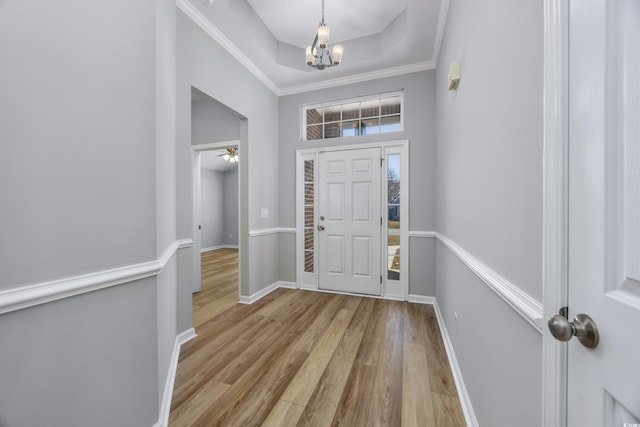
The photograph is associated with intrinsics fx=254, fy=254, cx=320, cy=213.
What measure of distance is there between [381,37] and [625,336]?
3.47 meters

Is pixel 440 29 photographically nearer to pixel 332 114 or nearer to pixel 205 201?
pixel 332 114

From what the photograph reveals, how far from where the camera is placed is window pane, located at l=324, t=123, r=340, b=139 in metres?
3.67

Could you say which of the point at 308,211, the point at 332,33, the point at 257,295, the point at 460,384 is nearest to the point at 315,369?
the point at 460,384

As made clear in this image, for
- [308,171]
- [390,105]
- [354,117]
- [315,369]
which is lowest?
[315,369]

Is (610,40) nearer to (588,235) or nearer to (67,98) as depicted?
(588,235)

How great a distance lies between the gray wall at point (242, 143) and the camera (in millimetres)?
2250

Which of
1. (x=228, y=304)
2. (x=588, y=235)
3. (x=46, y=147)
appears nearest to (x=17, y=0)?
(x=46, y=147)

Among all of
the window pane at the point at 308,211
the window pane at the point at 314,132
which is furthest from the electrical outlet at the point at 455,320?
the window pane at the point at 314,132

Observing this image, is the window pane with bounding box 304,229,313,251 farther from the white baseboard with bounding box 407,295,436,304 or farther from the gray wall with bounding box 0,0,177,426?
the gray wall with bounding box 0,0,177,426

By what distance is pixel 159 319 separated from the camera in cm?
137

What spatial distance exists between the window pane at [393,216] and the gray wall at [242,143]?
1637 millimetres

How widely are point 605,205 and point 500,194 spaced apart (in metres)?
0.55

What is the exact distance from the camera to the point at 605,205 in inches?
19.7

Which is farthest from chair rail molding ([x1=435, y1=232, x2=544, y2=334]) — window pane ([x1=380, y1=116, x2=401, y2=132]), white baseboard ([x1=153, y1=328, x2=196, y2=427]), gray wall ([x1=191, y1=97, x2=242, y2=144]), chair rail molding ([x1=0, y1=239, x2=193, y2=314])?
gray wall ([x1=191, y1=97, x2=242, y2=144])
